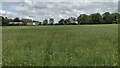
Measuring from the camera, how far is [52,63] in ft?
27.0

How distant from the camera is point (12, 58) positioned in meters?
9.34

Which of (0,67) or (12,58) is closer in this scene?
(0,67)

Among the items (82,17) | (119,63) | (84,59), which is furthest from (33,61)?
(82,17)

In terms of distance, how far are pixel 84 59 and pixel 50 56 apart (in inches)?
56.1

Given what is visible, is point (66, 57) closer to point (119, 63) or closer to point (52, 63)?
point (52, 63)

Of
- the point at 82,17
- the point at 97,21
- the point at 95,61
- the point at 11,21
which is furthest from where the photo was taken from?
the point at 82,17

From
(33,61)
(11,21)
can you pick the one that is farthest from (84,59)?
(11,21)

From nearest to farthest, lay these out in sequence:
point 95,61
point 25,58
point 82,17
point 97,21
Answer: point 95,61 → point 25,58 → point 97,21 → point 82,17

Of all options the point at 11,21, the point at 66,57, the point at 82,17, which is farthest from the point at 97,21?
the point at 66,57

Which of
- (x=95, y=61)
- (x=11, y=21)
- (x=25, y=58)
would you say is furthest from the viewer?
(x=11, y=21)

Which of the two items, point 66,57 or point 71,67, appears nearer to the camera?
point 71,67

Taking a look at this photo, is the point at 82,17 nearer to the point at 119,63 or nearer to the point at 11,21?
the point at 11,21

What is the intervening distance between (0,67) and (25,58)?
1.33m

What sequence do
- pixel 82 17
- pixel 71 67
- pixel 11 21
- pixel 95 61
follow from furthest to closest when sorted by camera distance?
pixel 82 17
pixel 11 21
pixel 95 61
pixel 71 67
